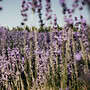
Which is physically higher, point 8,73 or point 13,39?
point 13,39

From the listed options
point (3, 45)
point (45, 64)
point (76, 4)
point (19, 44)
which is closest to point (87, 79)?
point (76, 4)

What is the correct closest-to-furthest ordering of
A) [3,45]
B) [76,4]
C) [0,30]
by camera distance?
[76,4]
[3,45]
[0,30]

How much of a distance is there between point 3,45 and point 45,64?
4.28ft

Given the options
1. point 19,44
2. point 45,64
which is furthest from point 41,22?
point 19,44

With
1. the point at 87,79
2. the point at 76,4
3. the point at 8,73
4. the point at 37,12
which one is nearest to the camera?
the point at 87,79

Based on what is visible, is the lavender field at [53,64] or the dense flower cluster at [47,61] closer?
the lavender field at [53,64]

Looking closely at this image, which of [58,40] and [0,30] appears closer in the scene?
[58,40]

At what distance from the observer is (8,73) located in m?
3.77

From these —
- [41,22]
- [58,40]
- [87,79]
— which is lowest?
[87,79]

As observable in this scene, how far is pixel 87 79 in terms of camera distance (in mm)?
2029

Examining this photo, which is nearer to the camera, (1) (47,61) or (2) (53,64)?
(2) (53,64)

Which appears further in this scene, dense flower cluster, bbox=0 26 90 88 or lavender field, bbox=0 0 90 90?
dense flower cluster, bbox=0 26 90 88

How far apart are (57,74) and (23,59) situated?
0.65 metres

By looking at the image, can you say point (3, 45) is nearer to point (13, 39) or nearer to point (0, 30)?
point (13, 39)
